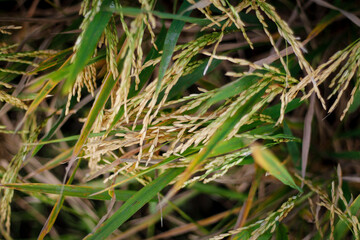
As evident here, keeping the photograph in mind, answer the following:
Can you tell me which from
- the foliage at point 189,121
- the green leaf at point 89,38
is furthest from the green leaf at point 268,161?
the green leaf at point 89,38

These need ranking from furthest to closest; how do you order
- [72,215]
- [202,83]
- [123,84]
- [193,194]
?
[72,215] < [193,194] < [202,83] < [123,84]

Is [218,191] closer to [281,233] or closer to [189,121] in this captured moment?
[281,233]

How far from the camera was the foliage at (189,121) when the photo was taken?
27.3 inches

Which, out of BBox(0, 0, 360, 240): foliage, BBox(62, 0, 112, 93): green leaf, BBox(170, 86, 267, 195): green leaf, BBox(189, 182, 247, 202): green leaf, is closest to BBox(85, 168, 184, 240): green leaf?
BBox(0, 0, 360, 240): foliage

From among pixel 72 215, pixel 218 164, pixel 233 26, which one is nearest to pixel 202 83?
pixel 233 26

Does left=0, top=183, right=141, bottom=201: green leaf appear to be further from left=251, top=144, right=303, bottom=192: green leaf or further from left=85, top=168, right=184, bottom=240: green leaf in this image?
left=251, top=144, right=303, bottom=192: green leaf

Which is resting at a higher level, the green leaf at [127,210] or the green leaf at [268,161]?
the green leaf at [268,161]

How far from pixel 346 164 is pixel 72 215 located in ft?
3.51

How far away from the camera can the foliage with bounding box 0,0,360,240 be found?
2.27ft

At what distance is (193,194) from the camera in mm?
1158

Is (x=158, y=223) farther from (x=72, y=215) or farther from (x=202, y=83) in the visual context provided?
(x=202, y=83)

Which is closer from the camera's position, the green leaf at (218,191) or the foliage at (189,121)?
the foliage at (189,121)

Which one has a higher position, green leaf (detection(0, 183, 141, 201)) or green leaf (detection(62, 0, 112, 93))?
green leaf (detection(62, 0, 112, 93))

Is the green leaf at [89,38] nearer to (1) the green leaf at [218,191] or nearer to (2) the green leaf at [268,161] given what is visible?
(2) the green leaf at [268,161]
